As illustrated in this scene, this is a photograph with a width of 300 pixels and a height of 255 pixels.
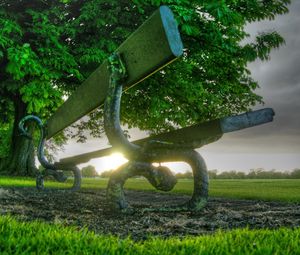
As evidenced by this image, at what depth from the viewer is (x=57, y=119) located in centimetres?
493

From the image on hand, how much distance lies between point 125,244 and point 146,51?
46.0 inches

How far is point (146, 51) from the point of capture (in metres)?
2.32

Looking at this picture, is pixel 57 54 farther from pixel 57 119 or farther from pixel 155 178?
pixel 155 178

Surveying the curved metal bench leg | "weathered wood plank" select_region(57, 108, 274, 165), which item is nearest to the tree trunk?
the curved metal bench leg

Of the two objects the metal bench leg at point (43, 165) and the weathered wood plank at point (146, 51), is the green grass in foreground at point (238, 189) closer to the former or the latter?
the metal bench leg at point (43, 165)

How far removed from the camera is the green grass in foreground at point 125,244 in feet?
6.21

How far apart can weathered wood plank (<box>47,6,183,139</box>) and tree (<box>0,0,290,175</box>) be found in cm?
656

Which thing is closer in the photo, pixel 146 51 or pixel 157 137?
pixel 146 51

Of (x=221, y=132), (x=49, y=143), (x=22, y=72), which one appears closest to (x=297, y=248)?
(x=221, y=132)

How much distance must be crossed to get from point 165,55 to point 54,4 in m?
12.1

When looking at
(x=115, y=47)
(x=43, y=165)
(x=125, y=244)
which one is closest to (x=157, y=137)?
(x=125, y=244)

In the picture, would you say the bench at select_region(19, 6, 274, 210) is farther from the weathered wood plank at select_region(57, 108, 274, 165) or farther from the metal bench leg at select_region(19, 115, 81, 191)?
the metal bench leg at select_region(19, 115, 81, 191)

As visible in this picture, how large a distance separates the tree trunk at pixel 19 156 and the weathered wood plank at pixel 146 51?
1392cm

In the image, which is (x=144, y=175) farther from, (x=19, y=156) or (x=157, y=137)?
(x=19, y=156)
